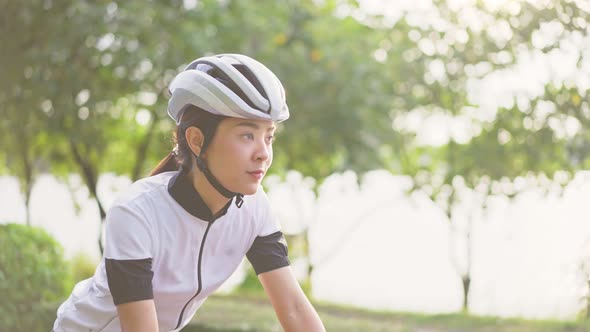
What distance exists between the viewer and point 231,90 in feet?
7.76

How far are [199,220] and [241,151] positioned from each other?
0.27 m

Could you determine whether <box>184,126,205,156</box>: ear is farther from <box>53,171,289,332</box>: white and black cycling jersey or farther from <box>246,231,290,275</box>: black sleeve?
<box>246,231,290,275</box>: black sleeve

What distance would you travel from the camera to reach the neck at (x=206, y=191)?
8.21 ft

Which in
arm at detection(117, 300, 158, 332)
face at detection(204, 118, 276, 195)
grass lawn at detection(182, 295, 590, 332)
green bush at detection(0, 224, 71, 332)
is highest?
face at detection(204, 118, 276, 195)

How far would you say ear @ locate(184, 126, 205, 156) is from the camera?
246 cm

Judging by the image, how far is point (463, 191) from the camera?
594 inches

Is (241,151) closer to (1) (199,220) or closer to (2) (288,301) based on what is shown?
(1) (199,220)

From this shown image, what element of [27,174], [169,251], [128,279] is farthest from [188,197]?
[27,174]

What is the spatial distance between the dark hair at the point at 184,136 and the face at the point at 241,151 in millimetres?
22

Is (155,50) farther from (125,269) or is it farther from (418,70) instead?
(125,269)

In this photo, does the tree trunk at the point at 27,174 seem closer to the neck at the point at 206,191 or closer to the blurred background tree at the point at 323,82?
the blurred background tree at the point at 323,82

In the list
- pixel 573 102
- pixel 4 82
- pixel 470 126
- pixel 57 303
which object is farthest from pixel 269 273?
pixel 470 126

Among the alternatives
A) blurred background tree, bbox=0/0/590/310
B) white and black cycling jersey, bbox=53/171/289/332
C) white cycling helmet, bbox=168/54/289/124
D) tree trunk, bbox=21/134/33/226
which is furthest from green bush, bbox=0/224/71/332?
tree trunk, bbox=21/134/33/226

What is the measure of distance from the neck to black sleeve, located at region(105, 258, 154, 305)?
286mm
